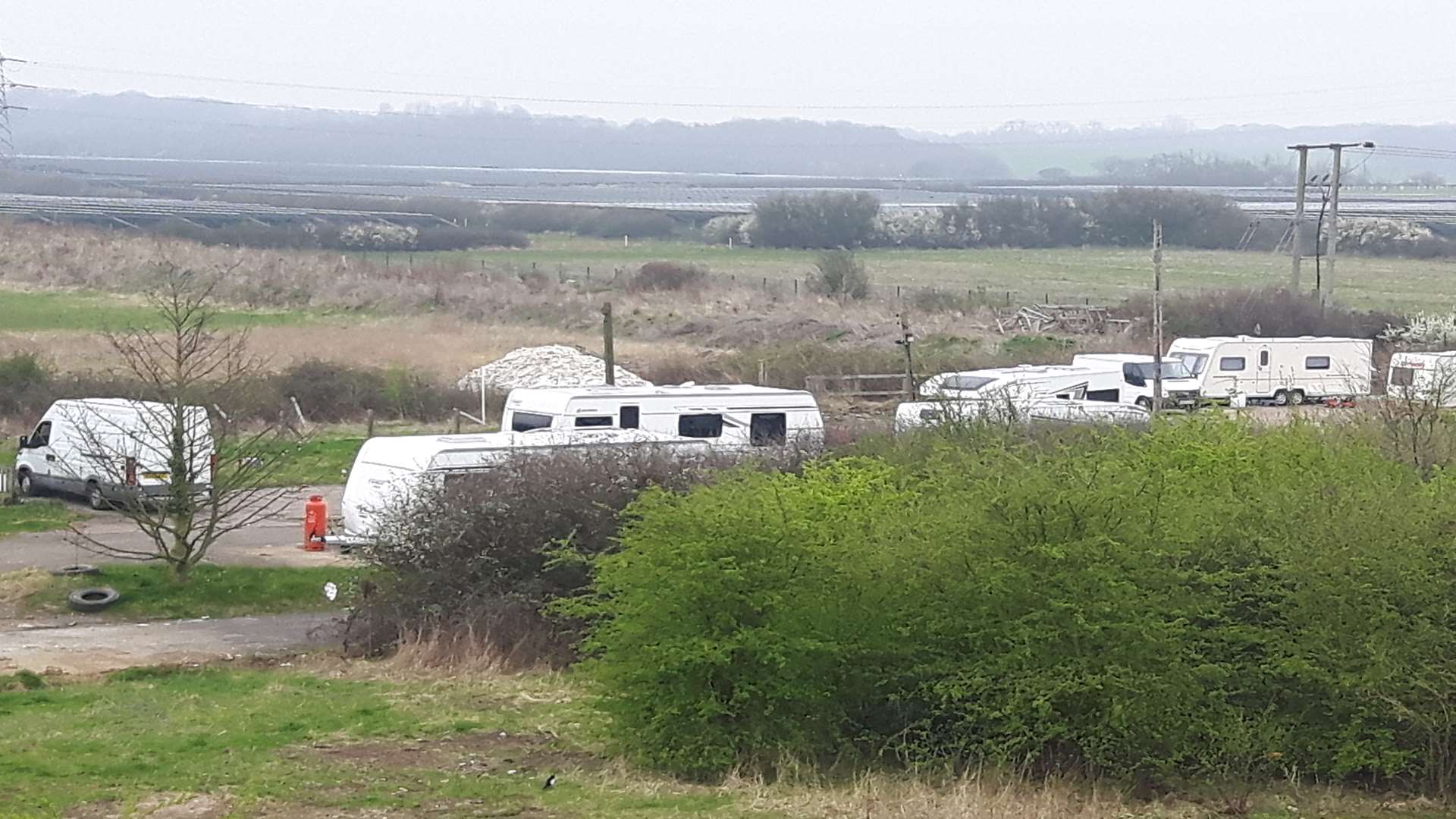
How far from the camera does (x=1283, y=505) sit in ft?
43.0

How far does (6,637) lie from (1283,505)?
14572mm

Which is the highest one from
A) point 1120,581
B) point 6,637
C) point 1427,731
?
point 1120,581

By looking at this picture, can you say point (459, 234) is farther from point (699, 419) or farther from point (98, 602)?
point (98, 602)

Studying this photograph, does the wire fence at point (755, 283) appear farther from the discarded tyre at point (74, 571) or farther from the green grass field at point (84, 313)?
the discarded tyre at point (74, 571)

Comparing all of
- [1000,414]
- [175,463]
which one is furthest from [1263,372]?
[175,463]

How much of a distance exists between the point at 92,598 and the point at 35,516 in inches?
235

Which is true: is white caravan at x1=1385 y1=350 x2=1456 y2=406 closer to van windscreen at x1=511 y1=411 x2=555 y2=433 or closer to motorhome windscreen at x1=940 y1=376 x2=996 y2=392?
motorhome windscreen at x1=940 y1=376 x2=996 y2=392

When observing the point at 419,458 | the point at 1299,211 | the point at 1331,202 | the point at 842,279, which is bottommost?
the point at 842,279

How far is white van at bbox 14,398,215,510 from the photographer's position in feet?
76.7

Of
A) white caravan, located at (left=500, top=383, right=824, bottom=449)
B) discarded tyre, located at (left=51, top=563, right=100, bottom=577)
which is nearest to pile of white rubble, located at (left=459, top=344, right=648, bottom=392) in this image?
white caravan, located at (left=500, top=383, right=824, bottom=449)

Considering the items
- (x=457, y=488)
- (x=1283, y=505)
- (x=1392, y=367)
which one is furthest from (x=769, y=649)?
(x=1392, y=367)

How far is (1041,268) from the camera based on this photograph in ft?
291

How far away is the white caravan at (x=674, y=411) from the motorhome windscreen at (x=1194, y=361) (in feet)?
51.6

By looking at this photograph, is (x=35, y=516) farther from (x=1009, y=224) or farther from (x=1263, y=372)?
(x=1009, y=224)
